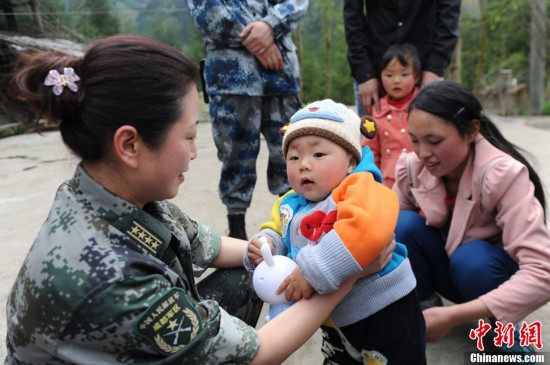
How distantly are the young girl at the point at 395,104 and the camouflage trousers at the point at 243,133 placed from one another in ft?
1.60

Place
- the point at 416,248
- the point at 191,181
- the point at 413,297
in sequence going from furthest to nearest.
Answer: the point at 191,181 → the point at 416,248 → the point at 413,297

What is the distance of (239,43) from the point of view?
2.34 m

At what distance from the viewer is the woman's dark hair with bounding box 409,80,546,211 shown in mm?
1635

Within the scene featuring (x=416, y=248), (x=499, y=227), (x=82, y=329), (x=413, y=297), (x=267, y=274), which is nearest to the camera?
(x=82, y=329)

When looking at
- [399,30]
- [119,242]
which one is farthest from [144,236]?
[399,30]

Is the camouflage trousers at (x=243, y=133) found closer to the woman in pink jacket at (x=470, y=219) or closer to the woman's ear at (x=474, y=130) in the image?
the woman in pink jacket at (x=470, y=219)

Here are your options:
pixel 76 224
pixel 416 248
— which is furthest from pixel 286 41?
pixel 76 224

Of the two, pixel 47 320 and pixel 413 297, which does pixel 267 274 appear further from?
pixel 47 320

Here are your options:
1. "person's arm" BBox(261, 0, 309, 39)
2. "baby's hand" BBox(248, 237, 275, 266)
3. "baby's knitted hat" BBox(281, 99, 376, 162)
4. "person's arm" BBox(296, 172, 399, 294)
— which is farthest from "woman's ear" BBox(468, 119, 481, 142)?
"person's arm" BBox(261, 0, 309, 39)

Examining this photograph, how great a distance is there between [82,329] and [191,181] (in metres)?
3.14

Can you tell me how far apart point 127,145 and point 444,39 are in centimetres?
208

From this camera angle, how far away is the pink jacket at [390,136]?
100.0 inches

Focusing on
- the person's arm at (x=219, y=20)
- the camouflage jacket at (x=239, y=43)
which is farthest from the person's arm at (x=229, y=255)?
the person's arm at (x=219, y=20)

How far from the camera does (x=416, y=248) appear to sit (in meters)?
1.82
